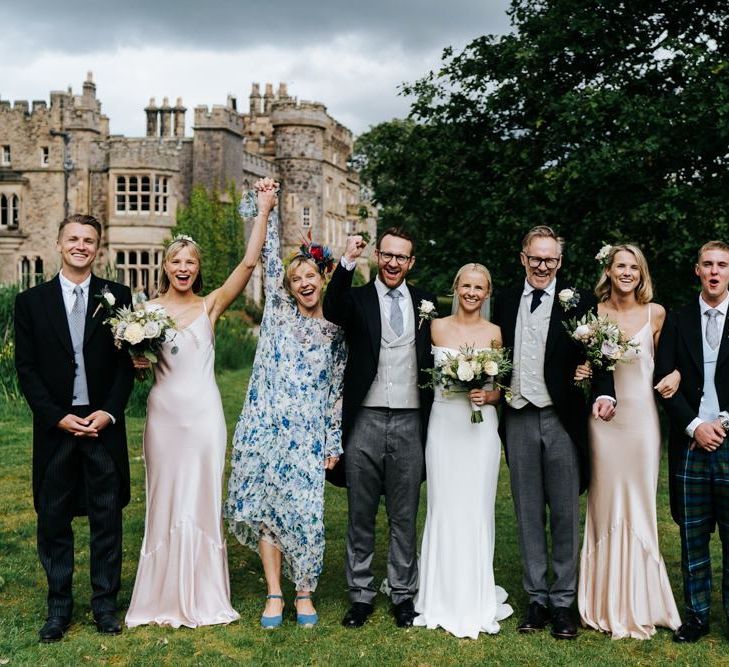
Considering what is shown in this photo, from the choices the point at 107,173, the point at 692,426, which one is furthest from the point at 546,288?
the point at 107,173

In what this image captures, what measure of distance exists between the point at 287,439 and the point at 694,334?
2.75 metres

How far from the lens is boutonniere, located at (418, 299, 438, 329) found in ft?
19.3

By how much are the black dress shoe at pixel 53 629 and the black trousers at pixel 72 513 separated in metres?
0.04

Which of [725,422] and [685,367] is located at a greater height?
[685,367]

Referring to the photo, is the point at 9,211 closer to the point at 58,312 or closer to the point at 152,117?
the point at 152,117

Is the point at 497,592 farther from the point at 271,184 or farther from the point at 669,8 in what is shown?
the point at 669,8

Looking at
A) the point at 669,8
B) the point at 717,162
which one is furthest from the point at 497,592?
the point at 669,8

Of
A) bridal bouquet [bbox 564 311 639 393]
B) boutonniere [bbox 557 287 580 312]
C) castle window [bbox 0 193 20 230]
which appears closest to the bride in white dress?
boutonniere [bbox 557 287 580 312]

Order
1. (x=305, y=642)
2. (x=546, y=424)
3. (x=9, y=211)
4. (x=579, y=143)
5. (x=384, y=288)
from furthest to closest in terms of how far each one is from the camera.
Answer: (x=9, y=211), (x=579, y=143), (x=384, y=288), (x=546, y=424), (x=305, y=642)

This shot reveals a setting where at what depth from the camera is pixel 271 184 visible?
6098 millimetres

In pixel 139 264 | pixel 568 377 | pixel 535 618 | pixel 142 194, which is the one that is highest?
pixel 142 194

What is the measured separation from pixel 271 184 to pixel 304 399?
151 cm

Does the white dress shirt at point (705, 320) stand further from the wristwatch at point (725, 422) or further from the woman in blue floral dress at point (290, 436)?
the woman in blue floral dress at point (290, 436)

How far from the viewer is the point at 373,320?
19.4 ft
